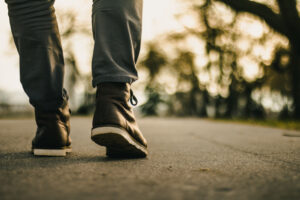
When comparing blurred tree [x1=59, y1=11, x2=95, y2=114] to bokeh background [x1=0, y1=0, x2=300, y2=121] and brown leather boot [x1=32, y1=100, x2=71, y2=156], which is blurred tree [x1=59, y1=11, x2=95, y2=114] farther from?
brown leather boot [x1=32, y1=100, x2=71, y2=156]

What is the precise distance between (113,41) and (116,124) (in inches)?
16.6

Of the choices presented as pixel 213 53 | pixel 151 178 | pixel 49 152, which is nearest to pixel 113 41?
pixel 49 152

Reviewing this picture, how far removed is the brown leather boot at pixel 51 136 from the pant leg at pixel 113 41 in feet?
1.05

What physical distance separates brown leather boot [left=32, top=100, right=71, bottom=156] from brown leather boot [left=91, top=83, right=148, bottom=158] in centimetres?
28

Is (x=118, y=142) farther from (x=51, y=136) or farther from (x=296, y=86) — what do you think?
(x=296, y=86)

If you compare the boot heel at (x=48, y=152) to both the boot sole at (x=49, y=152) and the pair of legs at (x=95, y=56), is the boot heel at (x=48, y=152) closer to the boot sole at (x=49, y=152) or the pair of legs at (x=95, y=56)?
the boot sole at (x=49, y=152)

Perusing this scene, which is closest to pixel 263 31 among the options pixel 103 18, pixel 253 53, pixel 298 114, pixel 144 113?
pixel 253 53

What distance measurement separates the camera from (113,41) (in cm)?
169

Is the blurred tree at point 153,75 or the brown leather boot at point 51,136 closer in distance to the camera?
the brown leather boot at point 51,136

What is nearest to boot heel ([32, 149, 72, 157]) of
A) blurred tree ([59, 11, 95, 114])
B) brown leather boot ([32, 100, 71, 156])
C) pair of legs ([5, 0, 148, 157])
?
brown leather boot ([32, 100, 71, 156])

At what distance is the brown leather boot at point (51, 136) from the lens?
5.72 ft

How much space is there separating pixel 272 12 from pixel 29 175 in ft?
33.0

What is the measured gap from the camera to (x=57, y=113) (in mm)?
1848

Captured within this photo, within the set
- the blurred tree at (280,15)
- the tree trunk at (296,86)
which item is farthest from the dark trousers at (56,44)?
the tree trunk at (296,86)
